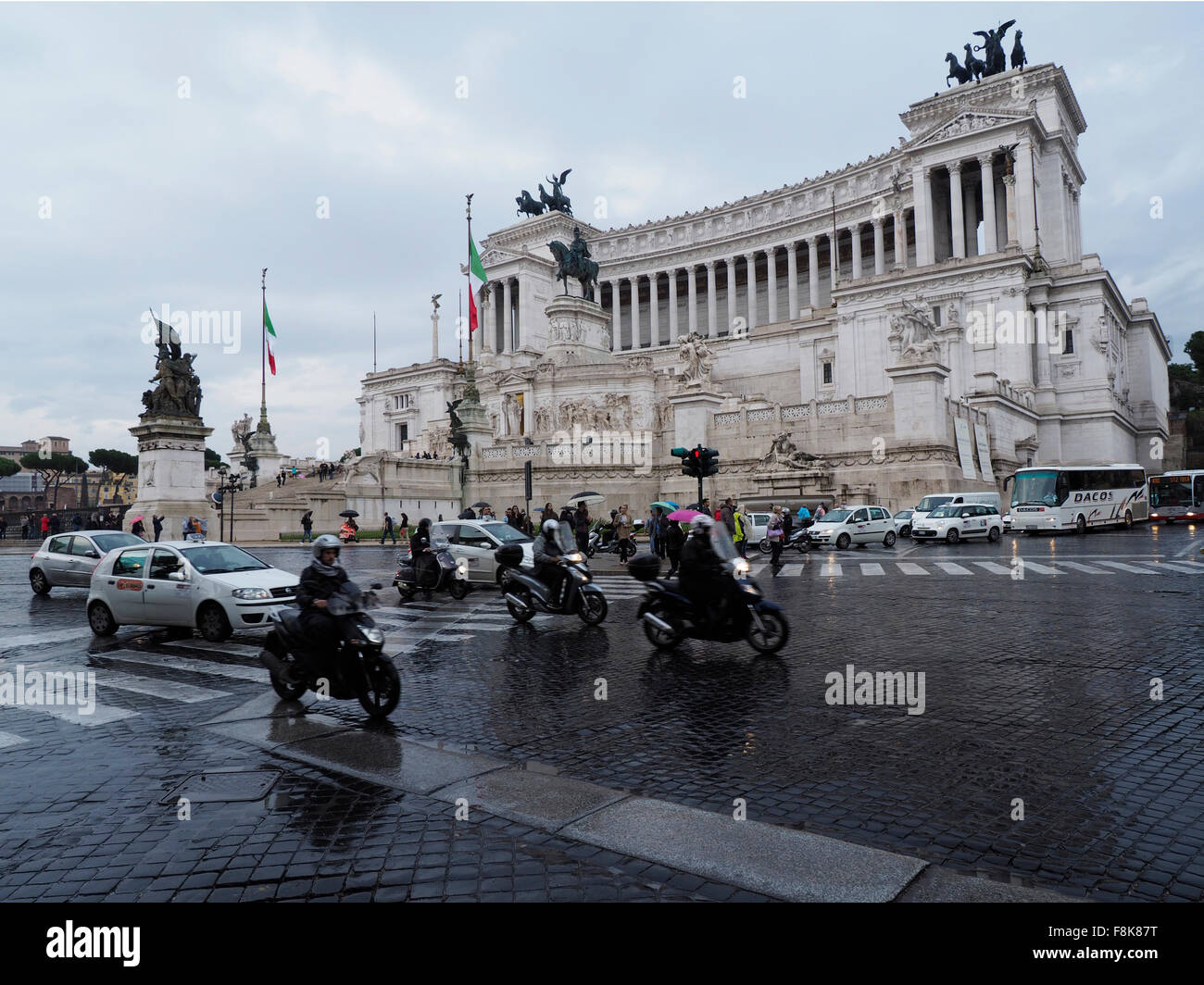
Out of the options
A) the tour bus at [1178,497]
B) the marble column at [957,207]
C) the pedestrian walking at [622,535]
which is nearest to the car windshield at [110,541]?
the pedestrian walking at [622,535]

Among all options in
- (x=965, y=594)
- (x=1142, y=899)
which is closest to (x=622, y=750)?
(x=1142, y=899)

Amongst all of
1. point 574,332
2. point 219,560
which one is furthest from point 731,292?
point 219,560

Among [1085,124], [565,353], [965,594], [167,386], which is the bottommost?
[965,594]

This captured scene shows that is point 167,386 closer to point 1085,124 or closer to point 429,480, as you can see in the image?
point 429,480

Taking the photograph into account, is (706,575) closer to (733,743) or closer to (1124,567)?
(733,743)

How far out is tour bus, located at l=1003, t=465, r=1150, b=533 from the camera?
32500 millimetres

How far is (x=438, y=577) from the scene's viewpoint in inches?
672

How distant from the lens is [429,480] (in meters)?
44.1

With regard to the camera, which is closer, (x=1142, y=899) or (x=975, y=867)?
(x=1142, y=899)

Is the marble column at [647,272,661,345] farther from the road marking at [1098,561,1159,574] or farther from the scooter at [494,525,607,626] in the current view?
the scooter at [494,525,607,626]

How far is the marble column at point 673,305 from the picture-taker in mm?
89125
